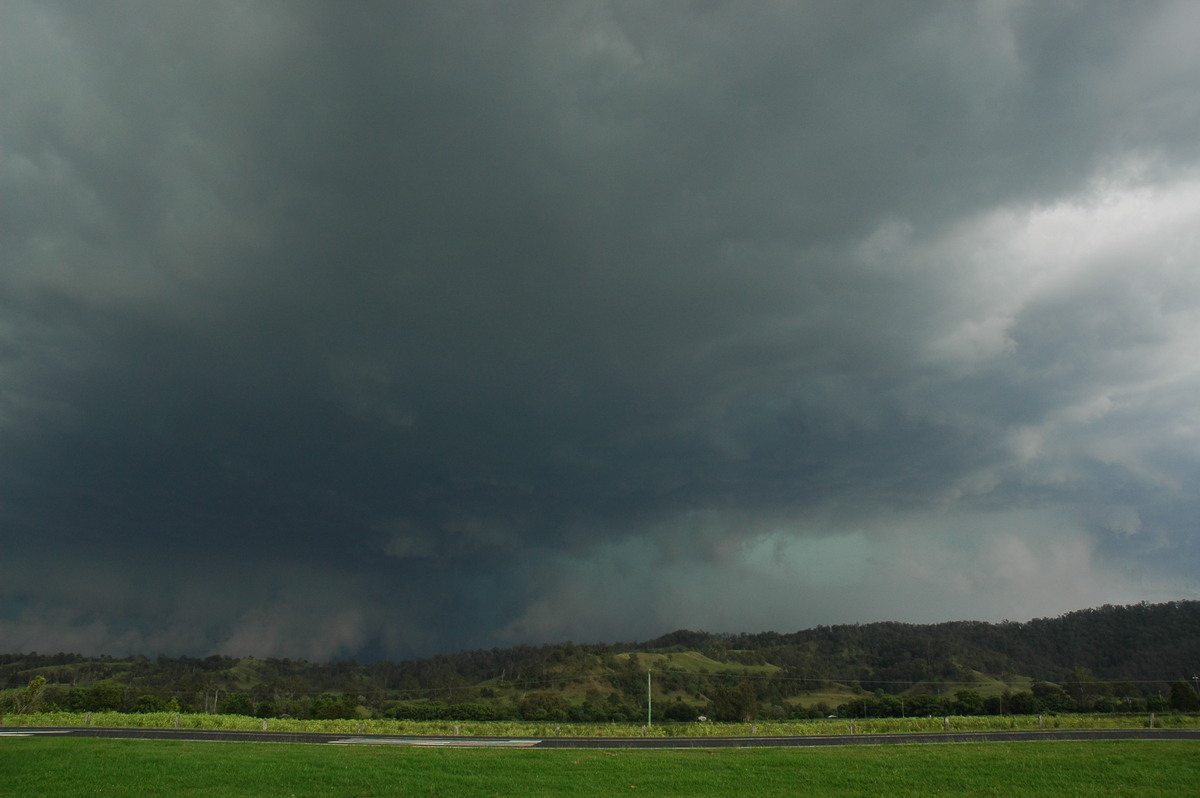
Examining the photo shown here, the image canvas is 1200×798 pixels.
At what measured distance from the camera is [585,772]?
97.0ft

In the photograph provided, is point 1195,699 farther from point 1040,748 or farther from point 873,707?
point 1040,748

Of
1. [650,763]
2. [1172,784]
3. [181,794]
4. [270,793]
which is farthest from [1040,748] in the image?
[181,794]

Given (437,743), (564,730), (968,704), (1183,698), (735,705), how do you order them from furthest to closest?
1. (735,705)
2. (968,704)
3. (1183,698)
4. (564,730)
5. (437,743)

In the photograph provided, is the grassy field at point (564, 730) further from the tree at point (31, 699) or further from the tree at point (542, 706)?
the tree at point (542, 706)

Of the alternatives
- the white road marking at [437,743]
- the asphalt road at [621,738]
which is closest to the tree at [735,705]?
the asphalt road at [621,738]

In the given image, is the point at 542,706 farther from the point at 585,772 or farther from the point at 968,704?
the point at 585,772

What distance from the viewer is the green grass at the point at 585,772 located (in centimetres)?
2481

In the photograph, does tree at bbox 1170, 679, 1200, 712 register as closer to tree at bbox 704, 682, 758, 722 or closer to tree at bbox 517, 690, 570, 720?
tree at bbox 704, 682, 758, 722

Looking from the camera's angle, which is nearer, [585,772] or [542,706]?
[585,772]

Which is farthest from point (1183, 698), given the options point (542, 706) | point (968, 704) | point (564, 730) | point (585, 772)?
point (585, 772)

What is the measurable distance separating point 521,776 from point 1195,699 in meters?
127

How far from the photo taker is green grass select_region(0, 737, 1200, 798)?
24.8m

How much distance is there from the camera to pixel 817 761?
3303 centimetres

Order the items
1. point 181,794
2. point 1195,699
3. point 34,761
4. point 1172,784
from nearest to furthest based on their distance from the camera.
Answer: point 181,794 < point 1172,784 < point 34,761 < point 1195,699
